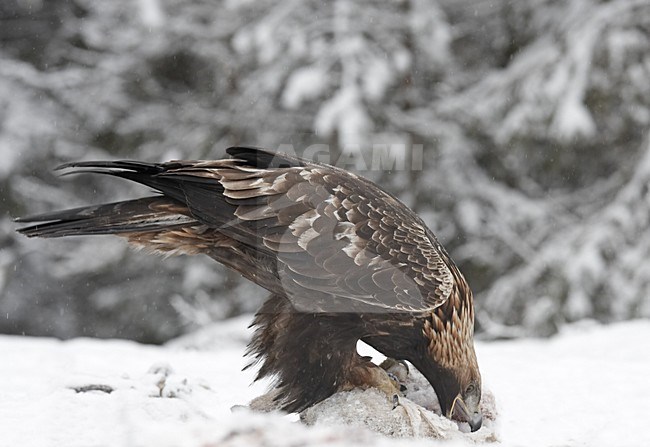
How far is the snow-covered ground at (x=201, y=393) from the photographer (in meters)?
2.92

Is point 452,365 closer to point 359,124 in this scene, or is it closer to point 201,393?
point 201,393

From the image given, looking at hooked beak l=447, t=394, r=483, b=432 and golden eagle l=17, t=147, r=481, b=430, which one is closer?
golden eagle l=17, t=147, r=481, b=430

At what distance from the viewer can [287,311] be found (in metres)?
Answer: 3.19

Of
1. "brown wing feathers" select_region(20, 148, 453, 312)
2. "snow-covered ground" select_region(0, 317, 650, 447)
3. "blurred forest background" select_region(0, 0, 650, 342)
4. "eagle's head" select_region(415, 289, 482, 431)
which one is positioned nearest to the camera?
"snow-covered ground" select_region(0, 317, 650, 447)

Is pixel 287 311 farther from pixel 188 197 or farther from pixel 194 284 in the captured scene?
pixel 194 284

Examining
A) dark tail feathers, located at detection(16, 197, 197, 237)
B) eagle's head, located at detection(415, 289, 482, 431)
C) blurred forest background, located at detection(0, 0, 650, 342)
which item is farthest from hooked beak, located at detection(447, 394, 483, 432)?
blurred forest background, located at detection(0, 0, 650, 342)

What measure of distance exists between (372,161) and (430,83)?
2159 mm

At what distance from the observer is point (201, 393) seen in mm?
3559

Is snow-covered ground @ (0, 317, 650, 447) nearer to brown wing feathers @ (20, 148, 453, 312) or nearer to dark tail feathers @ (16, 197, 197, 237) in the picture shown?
brown wing feathers @ (20, 148, 453, 312)

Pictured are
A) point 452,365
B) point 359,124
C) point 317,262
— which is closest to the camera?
point 317,262

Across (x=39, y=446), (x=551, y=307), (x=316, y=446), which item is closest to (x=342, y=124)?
(x=551, y=307)

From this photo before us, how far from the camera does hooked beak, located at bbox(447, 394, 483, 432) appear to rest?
317 cm

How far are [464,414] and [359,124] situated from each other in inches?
253

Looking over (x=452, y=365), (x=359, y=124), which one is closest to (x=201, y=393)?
(x=452, y=365)
